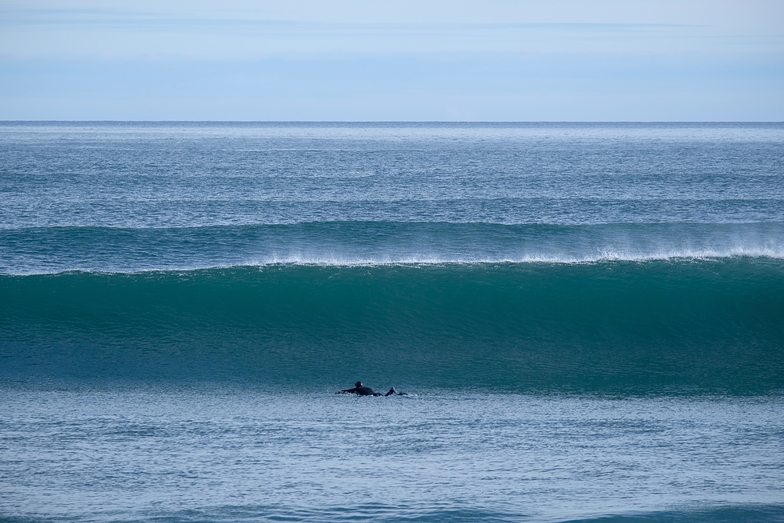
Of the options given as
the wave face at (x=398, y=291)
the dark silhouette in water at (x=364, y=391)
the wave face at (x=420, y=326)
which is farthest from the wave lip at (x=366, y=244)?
the dark silhouette in water at (x=364, y=391)

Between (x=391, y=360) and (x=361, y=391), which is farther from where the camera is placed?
(x=391, y=360)

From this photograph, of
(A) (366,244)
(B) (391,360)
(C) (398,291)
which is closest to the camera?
(B) (391,360)

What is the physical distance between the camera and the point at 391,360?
13.1 metres

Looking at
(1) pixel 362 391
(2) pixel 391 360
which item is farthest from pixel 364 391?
(2) pixel 391 360

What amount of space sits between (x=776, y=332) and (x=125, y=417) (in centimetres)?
1240

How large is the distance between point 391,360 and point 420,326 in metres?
1.97

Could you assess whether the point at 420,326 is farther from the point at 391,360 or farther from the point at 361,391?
the point at 361,391

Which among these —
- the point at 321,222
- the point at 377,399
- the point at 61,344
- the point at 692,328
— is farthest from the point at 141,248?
the point at 692,328

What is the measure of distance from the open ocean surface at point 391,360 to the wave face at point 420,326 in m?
0.07

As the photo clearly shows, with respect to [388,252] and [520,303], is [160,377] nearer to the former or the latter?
[520,303]

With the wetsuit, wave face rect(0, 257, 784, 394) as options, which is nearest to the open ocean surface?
wave face rect(0, 257, 784, 394)

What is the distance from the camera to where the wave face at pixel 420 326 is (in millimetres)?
12281

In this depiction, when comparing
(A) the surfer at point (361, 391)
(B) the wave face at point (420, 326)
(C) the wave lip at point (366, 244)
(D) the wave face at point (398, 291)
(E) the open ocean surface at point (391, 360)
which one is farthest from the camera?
(C) the wave lip at point (366, 244)

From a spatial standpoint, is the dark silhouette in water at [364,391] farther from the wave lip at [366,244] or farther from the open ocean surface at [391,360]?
the wave lip at [366,244]
